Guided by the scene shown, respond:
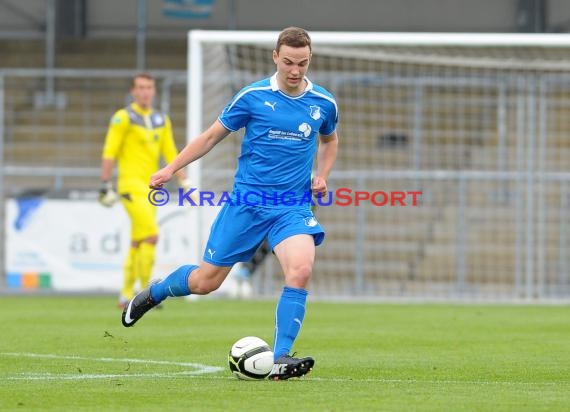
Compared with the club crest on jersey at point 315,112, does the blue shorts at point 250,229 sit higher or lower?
lower

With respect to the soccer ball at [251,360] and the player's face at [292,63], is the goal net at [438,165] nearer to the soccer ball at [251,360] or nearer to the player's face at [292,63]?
the player's face at [292,63]

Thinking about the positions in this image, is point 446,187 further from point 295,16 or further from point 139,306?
point 139,306

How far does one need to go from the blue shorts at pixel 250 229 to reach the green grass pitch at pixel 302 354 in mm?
709

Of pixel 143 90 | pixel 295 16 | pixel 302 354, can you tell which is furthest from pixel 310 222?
pixel 295 16

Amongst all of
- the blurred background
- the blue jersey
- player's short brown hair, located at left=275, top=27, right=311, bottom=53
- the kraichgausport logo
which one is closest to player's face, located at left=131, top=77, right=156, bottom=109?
the kraichgausport logo

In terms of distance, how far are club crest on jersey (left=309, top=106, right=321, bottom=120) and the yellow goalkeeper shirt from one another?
618 cm

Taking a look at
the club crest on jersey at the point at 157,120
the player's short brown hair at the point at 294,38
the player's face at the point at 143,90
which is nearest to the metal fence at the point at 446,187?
the club crest on jersey at the point at 157,120

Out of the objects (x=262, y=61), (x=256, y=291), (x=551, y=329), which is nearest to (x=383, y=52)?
(x=262, y=61)

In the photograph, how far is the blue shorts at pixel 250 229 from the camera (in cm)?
812

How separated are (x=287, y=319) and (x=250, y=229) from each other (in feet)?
2.17

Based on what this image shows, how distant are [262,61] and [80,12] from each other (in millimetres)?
9378

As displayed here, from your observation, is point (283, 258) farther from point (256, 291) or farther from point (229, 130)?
point (256, 291)

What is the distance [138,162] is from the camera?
47.4 feet

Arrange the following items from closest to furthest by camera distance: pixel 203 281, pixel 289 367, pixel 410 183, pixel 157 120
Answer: pixel 289 367
pixel 203 281
pixel 157 120
pixel 410 183
